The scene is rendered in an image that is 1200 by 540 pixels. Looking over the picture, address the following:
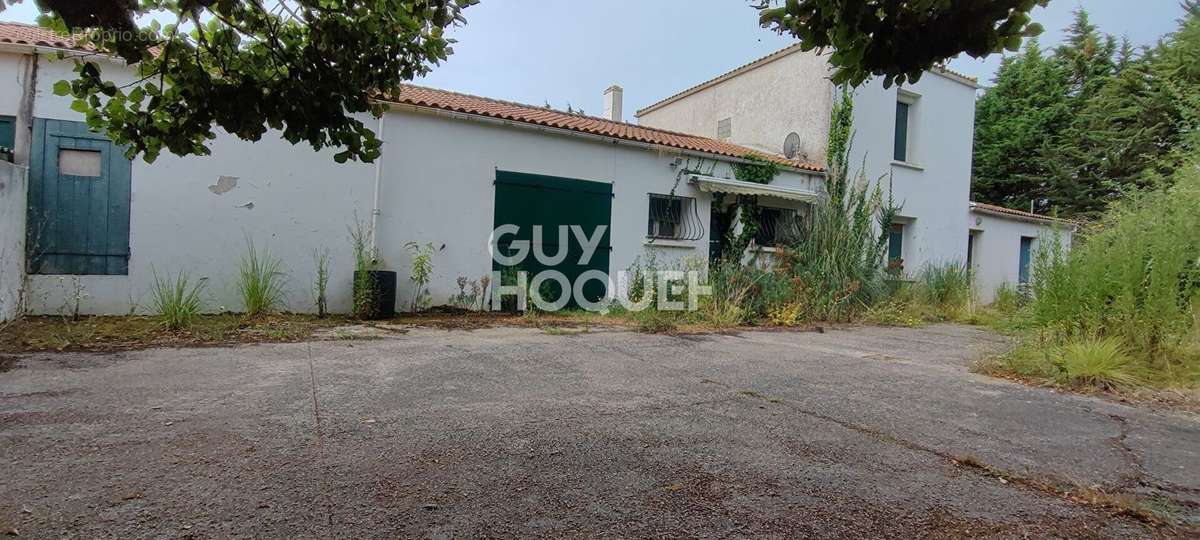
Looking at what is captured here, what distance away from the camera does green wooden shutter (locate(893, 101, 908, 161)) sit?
42.4ft

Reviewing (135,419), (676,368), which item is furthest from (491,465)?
(676,368)

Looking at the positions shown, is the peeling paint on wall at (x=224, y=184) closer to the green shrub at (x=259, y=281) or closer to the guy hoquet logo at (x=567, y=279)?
the green shrub at (x=259, y=281)

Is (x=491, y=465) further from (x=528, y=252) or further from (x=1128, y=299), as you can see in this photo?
(x=528, y=252)

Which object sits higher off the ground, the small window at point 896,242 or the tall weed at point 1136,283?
the small window at point 896,242

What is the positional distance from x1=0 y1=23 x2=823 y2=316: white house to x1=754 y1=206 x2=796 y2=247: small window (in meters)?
1.09

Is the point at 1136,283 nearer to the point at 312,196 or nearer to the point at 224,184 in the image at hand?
the point at 312,196

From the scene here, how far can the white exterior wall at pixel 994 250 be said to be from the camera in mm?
14336

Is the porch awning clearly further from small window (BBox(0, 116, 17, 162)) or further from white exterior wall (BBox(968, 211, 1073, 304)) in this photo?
small window (BBox(0, 116, 17, 162))

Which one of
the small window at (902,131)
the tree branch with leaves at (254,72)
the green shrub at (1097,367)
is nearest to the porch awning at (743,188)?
the small window at (902,131)

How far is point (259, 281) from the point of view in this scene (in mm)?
7066

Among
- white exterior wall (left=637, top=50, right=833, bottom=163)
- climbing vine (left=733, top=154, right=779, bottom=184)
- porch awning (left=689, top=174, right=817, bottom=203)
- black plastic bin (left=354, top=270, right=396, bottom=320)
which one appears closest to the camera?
black plastic bin (left=354, top=270, right=396, bottom=320)

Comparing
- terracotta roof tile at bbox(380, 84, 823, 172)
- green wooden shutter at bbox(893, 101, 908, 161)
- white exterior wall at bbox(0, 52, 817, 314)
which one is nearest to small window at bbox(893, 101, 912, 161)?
green wooden shutter at bbox(893, 101, 908, 161)

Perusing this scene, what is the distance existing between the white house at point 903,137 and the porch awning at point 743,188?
159 centimetres

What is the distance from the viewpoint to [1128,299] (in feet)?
15.5
